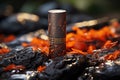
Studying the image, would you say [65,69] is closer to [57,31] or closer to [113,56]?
[57,31]

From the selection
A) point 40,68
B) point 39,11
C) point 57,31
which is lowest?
point 39,11

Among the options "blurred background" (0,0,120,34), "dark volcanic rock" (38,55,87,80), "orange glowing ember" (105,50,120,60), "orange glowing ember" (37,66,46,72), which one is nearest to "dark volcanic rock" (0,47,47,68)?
"orange glowing ember" (37,66,46,72)

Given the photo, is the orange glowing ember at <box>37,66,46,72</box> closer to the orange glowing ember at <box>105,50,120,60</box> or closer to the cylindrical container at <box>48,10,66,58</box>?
the cylindrical container at <box>48,10,66,58</box>

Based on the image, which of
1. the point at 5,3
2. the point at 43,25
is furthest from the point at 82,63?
the point at 5,3

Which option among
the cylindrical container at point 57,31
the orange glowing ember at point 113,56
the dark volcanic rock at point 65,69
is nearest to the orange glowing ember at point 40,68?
the dark volcanic rock at point 65,69

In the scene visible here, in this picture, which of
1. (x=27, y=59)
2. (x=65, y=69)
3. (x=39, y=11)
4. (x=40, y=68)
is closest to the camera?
(x=65, y=69)

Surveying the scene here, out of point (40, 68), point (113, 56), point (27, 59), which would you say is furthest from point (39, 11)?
point (40, 68)

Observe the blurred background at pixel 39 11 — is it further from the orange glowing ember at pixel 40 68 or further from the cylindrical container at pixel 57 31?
the orange glowing ember at pixel 40 68
